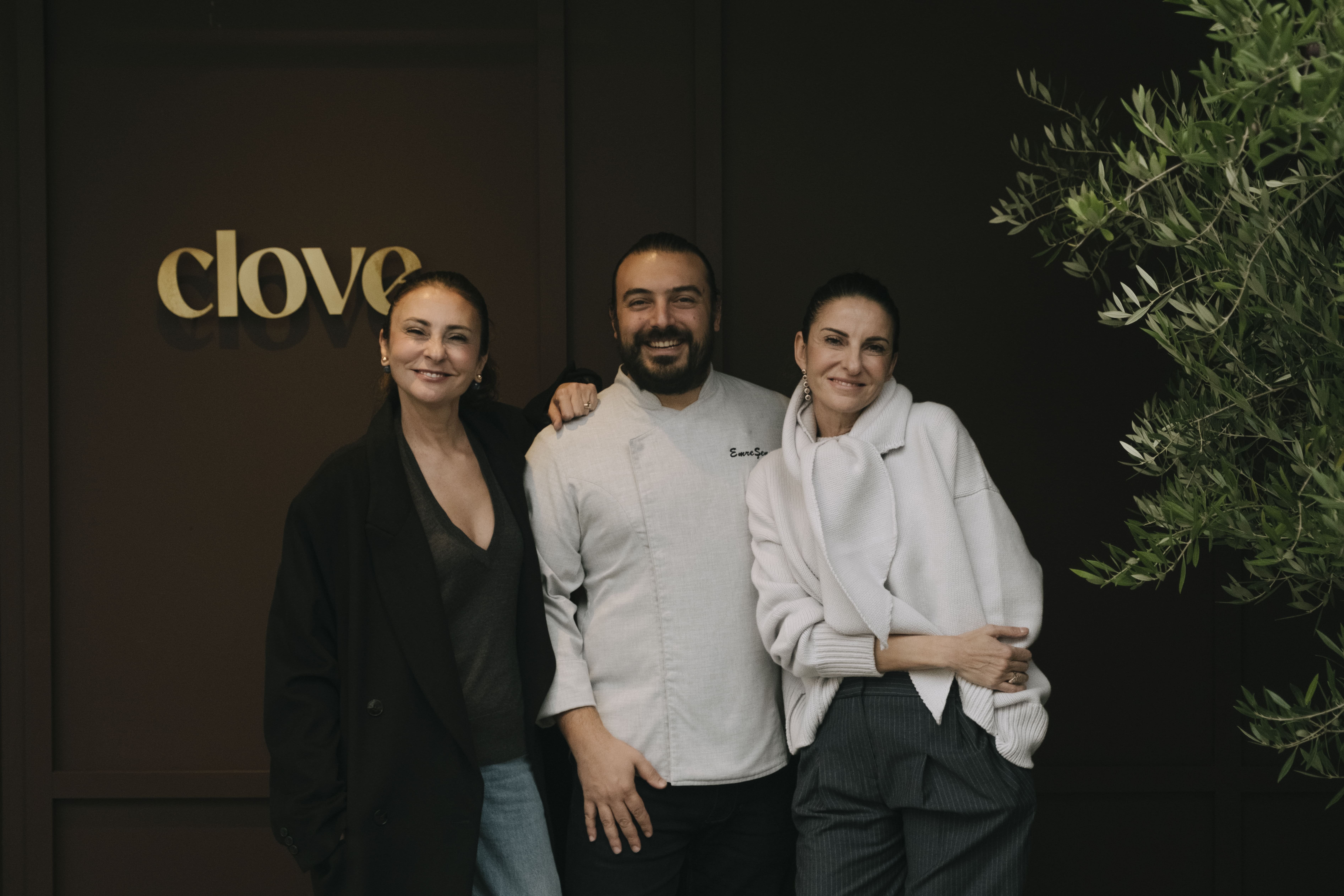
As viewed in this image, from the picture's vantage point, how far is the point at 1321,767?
1.40 meters

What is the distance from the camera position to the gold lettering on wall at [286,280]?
2.80 metres

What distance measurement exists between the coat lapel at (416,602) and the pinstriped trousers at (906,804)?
2.38 feet

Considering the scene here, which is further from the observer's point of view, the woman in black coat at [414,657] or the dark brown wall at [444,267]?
the dark brown wall at [444,267]

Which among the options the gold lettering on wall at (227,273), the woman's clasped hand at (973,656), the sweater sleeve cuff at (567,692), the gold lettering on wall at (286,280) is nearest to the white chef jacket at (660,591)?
the sweater sleeve cuff at (567,692)

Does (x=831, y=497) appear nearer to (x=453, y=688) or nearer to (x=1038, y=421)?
(x=453, y=688)

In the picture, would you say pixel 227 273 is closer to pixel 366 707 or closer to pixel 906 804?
pixel 366 707

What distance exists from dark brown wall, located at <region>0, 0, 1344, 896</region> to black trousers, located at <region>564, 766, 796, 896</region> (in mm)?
1111

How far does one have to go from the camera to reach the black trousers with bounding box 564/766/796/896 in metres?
2.09

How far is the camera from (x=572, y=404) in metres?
2.27

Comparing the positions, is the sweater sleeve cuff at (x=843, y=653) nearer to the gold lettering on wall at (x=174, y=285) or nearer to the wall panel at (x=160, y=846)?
the wall panel at (x=160, y=846)

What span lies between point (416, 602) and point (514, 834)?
1.83ft

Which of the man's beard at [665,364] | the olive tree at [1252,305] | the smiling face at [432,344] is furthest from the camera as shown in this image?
the man's beard at [665,364]

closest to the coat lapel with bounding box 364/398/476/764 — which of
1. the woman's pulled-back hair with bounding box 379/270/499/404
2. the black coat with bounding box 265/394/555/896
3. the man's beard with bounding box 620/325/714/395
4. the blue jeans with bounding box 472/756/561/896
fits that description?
the black coat with bounding box 265/394/555/896

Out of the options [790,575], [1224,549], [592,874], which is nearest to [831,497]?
[790,575]
